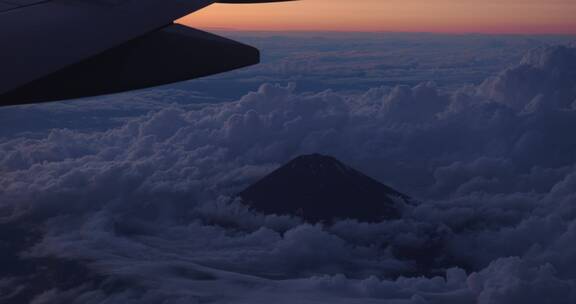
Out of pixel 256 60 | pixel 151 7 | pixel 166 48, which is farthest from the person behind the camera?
pixel 256 60

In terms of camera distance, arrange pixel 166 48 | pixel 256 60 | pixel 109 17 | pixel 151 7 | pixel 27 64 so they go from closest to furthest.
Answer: pixel 27 64 → pixel 109 17 → pixel 151 7 → pixel 166 48 → pixel 256 60

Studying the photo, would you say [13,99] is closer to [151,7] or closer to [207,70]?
[151,7]

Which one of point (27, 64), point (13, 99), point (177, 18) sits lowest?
Result: point (13, 99)

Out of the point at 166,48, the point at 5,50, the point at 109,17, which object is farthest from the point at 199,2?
the point at 5,50

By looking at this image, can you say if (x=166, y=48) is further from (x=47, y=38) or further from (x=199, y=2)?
(x=47, y=38)

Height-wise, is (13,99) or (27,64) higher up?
(27,64)

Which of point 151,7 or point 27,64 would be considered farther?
point 151,7
